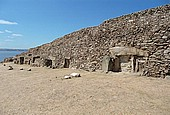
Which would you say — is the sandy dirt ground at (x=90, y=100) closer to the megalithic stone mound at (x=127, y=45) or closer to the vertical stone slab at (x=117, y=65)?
the megalithic stone mound at (x=127, y=45)

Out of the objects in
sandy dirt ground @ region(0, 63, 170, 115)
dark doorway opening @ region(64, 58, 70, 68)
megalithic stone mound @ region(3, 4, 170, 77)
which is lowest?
sandy dirt ground @ region(0, 63, 170, 115)

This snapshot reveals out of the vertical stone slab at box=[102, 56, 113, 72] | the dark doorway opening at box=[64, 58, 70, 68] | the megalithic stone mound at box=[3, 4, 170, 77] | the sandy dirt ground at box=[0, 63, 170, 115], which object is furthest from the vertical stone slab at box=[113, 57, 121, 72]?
the dark doorway opening at box=[64, 58, 70, 68]

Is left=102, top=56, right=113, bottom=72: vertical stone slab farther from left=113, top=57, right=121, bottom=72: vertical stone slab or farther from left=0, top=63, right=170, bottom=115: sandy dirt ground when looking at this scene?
left=0, top=63, right=170, bottom=115: sandy dirt ground

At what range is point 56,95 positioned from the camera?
6.10m

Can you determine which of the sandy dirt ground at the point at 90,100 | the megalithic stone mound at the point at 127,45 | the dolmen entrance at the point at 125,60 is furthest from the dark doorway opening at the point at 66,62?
the sandy dirt ground at the point at 90,100

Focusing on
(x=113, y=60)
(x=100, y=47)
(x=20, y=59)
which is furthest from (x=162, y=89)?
(x=20, y=59)

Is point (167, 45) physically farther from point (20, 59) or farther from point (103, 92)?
point (20, 59)

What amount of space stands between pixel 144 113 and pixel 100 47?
23.6ft

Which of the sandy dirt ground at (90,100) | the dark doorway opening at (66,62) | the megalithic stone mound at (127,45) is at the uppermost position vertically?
the megalithic stone mound at (127,45)

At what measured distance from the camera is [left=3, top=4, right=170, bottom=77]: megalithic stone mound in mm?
8336

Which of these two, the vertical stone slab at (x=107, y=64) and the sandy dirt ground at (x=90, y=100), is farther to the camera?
the vertical stone slab at (x=107, y=64)

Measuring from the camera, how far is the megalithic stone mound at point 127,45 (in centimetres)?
834

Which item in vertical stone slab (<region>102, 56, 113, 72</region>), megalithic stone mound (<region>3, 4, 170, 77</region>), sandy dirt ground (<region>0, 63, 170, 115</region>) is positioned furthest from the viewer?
vertical stone slab (<region>102, 56, 113, 72</region>)

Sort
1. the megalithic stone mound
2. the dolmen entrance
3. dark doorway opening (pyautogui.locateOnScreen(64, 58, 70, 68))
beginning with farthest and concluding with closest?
dark doorway opening (pyautogui.locateOnScreen(64, 58, 70, 68)) < the dolmen entrance < the megalithic stone mound
